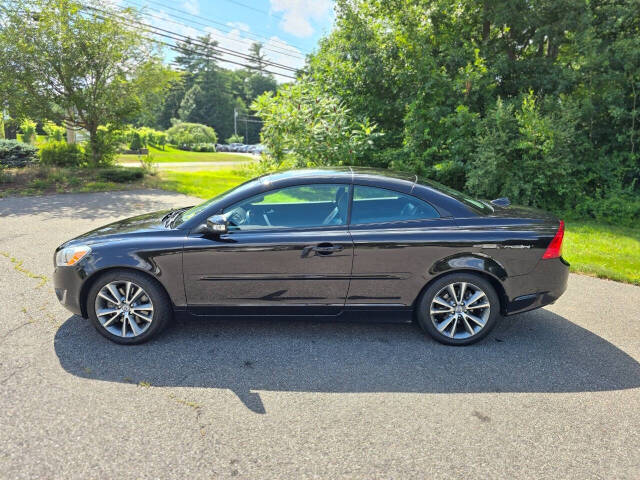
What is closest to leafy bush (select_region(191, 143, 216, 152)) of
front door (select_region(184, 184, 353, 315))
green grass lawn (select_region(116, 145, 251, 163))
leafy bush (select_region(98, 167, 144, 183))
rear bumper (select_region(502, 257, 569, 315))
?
green grass lawn (select_region(116, 145, 251, 163))

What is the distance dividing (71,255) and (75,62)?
12.9 m

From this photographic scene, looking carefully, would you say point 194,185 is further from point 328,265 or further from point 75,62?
point 328,265

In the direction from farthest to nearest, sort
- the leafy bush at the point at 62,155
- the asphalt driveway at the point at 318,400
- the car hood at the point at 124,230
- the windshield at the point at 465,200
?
the leafy bush at the point at 62,155 → the windshield at the point at 465,200 → the car hood at the point at 124,230 → the asphalt driveway at the point at 318,400

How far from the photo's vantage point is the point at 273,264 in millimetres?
3666

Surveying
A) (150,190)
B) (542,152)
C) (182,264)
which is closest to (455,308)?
(182,264)

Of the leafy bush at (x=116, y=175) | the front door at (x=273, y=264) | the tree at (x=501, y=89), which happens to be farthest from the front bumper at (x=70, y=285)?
the leafy bush at (x=116, y=175)

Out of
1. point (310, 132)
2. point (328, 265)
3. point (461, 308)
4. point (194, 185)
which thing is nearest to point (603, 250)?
point (461, 308)

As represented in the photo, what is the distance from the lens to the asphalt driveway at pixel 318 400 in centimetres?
243

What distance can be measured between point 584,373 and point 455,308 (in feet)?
3.39

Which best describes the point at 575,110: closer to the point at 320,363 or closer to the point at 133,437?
the point at 320,363

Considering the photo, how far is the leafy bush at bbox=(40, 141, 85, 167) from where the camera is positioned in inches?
592

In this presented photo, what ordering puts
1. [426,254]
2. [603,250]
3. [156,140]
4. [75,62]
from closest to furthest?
[426,254], [603,250], [75,62], [156,140]

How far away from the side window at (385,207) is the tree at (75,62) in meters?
13.7

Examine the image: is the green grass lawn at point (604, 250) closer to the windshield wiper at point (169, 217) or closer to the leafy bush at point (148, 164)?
the windshield wiper at point (169, 217)
